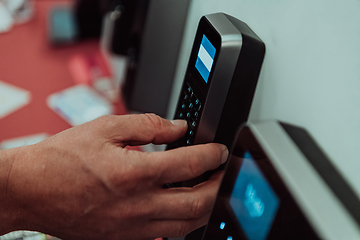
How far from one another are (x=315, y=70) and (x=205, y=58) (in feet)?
0.42

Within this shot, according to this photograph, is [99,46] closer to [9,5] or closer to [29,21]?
[29,21]

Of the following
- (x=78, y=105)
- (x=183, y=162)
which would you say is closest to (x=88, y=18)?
(x=78, y=105)

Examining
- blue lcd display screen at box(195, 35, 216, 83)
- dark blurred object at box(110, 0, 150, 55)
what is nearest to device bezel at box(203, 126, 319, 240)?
blue lcd display screen at box(195, 35, 216, 83)

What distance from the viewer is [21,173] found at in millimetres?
359

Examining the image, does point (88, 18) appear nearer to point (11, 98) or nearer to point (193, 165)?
point (11, 98)

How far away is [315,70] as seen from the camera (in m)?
0.29

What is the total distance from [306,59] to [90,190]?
0.85ft

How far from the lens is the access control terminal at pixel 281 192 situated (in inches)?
8.5

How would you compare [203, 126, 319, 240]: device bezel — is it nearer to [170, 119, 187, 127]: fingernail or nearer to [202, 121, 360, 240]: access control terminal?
[202, 121, 360, 240]: access control terminal

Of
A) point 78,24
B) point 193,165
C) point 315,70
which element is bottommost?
point 78,24

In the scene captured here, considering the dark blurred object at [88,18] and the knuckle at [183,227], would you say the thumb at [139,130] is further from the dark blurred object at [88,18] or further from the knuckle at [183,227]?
the dark blurred object at [88,18]

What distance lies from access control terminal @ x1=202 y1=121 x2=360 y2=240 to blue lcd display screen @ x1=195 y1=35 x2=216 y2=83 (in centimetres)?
10

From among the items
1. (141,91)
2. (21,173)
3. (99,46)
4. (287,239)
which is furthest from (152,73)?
(99,46)

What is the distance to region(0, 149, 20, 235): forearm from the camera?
14.3 inches
